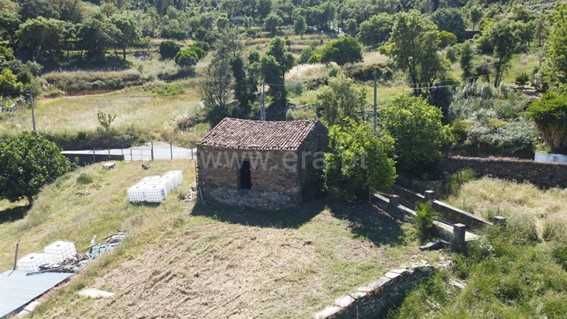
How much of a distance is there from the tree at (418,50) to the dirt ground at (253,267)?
14.1m

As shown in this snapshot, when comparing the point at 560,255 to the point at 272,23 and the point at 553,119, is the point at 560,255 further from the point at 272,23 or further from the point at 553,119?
the point at 272,23

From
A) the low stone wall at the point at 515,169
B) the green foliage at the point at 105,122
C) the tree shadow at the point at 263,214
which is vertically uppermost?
the green foliage at the point at 105,122

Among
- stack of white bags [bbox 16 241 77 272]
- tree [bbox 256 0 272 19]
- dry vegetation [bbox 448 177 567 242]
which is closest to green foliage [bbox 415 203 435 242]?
dry vegetation [bbox 448 177 567 242]

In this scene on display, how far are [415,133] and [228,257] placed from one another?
383 inches

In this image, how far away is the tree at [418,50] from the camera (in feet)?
101

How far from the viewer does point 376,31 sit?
62.6 meters

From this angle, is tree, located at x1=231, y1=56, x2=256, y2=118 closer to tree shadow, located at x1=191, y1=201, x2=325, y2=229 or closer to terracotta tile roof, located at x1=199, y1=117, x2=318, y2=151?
terracotta tile roof, located at x1=199, y1=117, x2=318, y2=151

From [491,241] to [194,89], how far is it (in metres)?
38.5

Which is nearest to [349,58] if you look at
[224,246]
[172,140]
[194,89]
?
[194,89]

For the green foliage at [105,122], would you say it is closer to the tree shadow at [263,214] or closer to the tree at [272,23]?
the tree shadow at [263,214]

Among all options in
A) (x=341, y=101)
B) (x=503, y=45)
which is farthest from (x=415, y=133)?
(x=503, y=45)

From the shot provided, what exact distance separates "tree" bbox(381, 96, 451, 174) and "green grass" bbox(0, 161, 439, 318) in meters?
3.82

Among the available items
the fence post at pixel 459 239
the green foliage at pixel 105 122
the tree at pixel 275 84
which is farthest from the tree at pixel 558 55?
the green foliage at pixel 105 122

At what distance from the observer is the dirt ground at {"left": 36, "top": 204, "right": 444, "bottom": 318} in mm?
14875
